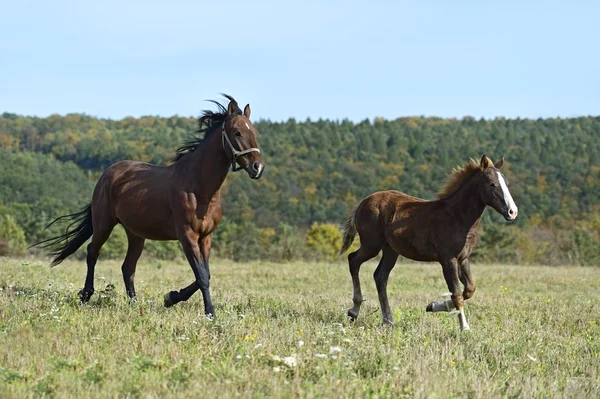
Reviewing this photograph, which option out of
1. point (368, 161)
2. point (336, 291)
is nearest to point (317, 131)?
point (368, 161)

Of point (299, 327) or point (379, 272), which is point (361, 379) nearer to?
point (299, 327)

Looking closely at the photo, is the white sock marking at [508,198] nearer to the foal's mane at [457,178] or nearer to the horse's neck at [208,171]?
the foal's mane at [457,178]

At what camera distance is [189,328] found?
7188 millimetres

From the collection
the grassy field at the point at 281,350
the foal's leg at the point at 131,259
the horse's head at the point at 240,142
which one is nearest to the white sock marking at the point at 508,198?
the grassy field at the point at 281,350

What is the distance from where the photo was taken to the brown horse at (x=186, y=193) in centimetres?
867

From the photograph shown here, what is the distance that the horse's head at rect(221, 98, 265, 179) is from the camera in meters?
8.42

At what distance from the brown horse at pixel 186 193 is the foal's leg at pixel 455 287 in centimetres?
250

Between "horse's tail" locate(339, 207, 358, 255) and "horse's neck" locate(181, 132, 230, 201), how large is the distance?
2104 millimetres

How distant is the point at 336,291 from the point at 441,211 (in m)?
5.28

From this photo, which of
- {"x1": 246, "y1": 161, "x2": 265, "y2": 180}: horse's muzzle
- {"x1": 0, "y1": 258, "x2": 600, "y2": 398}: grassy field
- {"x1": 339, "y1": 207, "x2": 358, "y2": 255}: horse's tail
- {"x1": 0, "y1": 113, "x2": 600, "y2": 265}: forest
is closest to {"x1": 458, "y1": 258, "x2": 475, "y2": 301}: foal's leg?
{"x1": 0, "y1": 258, "x2": 600, "y2": 398}: grassy field

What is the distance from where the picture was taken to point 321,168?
298 ft

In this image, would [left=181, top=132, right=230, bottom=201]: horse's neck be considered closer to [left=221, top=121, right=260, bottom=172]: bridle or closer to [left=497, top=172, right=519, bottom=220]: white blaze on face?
[left=221, top=121, right=260, bottom=172]: bridle

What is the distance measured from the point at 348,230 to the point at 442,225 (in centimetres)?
182

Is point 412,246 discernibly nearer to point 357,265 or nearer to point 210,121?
point 357,265
